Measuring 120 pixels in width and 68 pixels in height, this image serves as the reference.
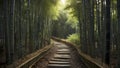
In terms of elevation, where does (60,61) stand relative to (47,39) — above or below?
below

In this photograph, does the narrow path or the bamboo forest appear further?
the narrow path

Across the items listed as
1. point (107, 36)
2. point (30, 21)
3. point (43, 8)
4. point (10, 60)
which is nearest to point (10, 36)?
point (10, 60)

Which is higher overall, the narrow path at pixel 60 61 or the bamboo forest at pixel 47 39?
the bamboo forest at pixel 47 39

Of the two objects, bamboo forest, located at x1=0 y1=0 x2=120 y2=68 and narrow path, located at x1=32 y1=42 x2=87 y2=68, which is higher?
bamboo forest, located at x1=0 y1=0 x2=120 y2=68

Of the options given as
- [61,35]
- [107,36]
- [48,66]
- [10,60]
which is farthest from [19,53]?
[61,35]

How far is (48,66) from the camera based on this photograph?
370 inches

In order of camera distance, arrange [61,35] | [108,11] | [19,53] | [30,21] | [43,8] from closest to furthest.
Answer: [108,11]
[19,53]
[30,21]
[43,8]
[61,35]

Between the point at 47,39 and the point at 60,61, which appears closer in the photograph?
the point at 60,61

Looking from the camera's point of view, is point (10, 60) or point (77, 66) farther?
point (77, 66)

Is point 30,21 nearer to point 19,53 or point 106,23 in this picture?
point 19,53

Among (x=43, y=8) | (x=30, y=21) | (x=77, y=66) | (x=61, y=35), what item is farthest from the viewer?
(x=61, y=35)

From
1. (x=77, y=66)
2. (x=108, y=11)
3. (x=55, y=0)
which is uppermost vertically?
(x=55, y=0)

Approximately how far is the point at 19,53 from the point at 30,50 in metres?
2.65

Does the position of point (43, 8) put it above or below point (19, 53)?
above
